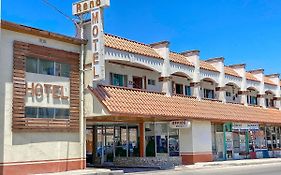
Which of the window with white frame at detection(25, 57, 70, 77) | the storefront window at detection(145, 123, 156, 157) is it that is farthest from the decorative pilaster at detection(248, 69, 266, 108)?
the window with white frame at detection(25, 57, 70, 77)

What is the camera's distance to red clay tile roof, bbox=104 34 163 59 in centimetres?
2655

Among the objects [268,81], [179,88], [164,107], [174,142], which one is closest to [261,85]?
[268,81]

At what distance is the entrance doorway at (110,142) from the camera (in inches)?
1251

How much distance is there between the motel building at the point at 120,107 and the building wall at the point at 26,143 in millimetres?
49

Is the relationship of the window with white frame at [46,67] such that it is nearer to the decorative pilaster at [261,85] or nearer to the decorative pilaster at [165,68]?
the decorative pilaster at [165,68]

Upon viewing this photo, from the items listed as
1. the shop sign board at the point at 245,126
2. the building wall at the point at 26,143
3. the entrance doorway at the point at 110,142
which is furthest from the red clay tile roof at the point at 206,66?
the building wall at the point at 26,143

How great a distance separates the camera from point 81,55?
24703 millimetres

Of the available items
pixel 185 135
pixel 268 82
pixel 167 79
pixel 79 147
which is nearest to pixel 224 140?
pixel 185 135

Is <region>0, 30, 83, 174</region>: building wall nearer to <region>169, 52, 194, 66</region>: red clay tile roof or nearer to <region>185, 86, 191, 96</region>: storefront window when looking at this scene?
<region>169, 52, 194, 66</region>: red clay tile roof

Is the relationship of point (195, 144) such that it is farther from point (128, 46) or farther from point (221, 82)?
point (128, 46)

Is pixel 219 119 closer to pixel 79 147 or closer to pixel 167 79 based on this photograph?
pixel 167 79

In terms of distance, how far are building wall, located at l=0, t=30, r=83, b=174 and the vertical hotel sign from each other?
72.6 inches

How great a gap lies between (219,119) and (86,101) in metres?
12.8

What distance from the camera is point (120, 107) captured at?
2470cm
